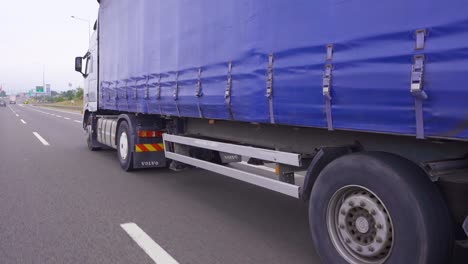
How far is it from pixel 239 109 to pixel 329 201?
150cm

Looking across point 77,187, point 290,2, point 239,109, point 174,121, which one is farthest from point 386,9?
point 77,187

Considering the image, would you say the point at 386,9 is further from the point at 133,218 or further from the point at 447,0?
the point at 133,218

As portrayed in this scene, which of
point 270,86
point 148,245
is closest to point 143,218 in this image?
point 148,245

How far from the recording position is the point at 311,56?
3.41 meters

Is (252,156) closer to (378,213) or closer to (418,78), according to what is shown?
(378,213)

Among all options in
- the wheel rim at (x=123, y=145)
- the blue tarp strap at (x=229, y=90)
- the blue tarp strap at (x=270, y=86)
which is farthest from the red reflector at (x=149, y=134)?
the blue tarp strap at (x=270, y=86)

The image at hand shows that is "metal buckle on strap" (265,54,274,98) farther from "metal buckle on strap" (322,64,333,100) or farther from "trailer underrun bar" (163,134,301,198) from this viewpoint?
"metal buckle on strap" (322,64,333,100)

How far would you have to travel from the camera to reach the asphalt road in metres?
3.98

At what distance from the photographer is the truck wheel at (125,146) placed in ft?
26.1

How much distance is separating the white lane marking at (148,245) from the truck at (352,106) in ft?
3.84

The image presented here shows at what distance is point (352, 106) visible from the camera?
3039 millimetres

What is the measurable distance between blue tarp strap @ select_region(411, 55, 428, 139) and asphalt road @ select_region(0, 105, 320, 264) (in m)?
1.78

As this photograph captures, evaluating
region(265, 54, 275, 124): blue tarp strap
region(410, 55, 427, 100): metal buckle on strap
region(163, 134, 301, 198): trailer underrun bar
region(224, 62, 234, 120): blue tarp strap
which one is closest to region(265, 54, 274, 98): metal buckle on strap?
region(265, 54, 275, 124): blue tarp strap

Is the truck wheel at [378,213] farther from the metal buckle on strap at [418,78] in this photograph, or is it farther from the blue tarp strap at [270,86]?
the blue tarp strap at [270,86]
